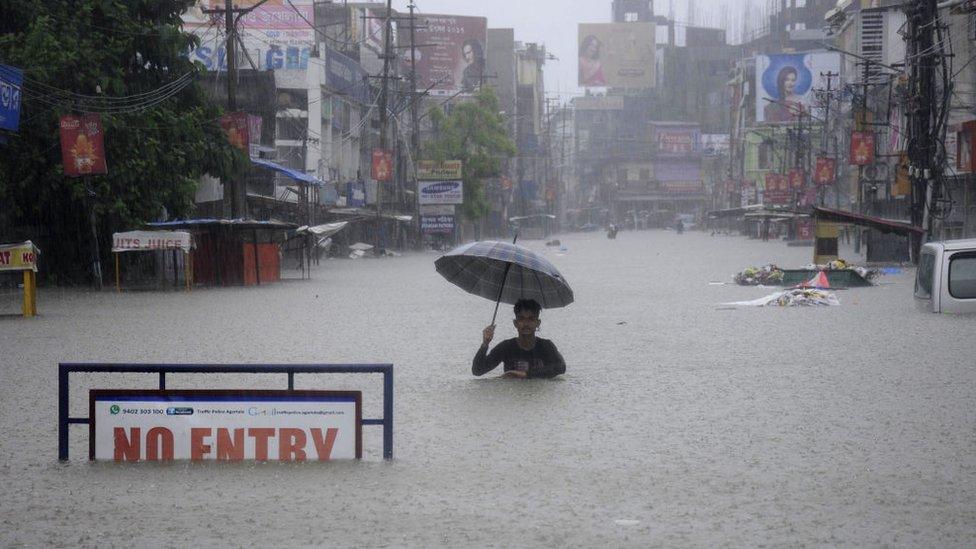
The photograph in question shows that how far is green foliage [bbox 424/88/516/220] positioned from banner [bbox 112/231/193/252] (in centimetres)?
5242

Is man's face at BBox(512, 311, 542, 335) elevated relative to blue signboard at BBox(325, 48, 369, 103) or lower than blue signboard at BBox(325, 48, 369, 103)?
lower

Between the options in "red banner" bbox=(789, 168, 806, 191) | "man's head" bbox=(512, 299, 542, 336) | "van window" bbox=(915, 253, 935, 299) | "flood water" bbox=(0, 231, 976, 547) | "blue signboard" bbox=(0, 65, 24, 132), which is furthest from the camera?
"red banner" bbox=(789, 168, 806, 191)

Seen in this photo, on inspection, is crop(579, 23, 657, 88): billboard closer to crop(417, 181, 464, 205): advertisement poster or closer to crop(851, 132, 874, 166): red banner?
crop(417, 181, 464, 205): advertisement poster

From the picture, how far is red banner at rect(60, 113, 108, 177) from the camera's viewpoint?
30.6 meters

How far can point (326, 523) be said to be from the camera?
7.11m

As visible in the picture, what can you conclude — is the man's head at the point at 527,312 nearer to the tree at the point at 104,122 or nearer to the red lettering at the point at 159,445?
the red lettering at the point at 159,445

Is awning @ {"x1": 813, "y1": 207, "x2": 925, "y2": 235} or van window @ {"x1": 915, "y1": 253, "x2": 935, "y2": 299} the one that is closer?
van window @ {"x1": 915, "y1": 253, "x2": 935, "y2": 299}

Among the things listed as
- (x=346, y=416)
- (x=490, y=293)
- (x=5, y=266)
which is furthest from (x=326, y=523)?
(x=5, y=266)

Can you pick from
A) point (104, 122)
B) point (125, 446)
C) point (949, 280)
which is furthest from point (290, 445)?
point (104, 122)

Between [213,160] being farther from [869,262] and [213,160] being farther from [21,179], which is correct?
[869,262]

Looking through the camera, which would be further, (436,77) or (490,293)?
(436,77)

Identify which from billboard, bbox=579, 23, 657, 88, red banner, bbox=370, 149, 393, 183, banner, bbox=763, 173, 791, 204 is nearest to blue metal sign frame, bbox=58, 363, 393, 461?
red banner, bbox=370, 149, 393, 183

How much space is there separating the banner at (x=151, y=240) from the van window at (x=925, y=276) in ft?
54.9

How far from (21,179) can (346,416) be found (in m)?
27.4
